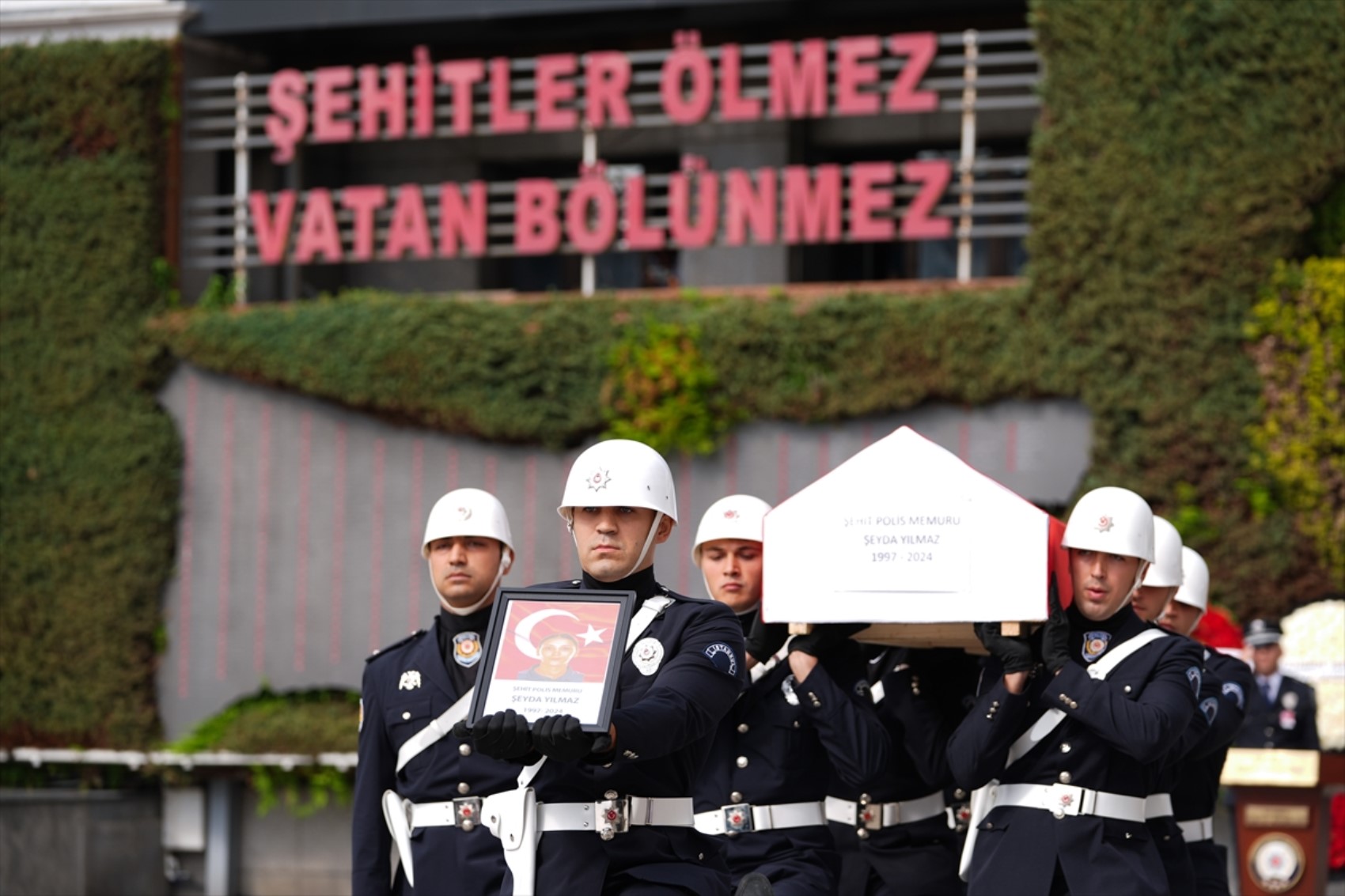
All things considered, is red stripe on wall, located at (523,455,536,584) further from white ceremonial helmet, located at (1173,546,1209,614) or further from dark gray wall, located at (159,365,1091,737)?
white ceremonial helmet, located at (1173,546,1209,614)

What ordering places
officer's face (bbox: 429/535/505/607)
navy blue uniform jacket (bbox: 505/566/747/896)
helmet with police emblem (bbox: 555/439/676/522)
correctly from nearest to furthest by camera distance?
navy blue uniform jacket (bbox: 505/566/747/896) → helmet with police emblem (bbox: 555/439/676/522) → officer's face (bbox: 429/535/505/607)

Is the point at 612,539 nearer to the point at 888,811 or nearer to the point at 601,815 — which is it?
the point at 601,815

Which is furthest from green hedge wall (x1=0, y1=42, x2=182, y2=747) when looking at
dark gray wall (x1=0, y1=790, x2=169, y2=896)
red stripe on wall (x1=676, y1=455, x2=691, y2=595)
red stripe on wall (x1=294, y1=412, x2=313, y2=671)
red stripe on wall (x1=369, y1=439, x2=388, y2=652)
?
red stripe on wall (x1=676, y1=455, x2=691, y2=595)

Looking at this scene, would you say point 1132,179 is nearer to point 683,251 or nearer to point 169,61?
point 683,251

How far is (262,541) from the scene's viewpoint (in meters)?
17.5

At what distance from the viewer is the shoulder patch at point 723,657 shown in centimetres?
583

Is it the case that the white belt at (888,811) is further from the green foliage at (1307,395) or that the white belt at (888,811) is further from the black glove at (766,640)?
the green foliage at (1307,395)

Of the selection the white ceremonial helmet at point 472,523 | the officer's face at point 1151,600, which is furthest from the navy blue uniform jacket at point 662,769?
the officer's face at point 1151,600

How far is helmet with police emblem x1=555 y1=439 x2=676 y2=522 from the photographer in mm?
5945

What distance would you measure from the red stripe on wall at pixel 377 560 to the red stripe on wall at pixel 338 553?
0.25 metres

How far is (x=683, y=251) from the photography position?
18266 millimetres

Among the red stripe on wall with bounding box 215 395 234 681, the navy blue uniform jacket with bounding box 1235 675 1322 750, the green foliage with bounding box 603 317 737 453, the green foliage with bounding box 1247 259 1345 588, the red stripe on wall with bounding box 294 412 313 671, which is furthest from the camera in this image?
the red stripe on wall with bounding box 215 395 234 681

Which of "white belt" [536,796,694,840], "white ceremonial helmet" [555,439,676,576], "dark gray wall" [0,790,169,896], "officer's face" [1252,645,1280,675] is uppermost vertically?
"white ceremonial helmet" [555,439,676,576]

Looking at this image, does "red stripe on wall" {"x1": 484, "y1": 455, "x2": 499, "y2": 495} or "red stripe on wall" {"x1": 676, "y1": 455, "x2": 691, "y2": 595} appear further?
"red stripe on wall" {"x1": 484, "y1": 455, "x2": 499, "y2": 495}
